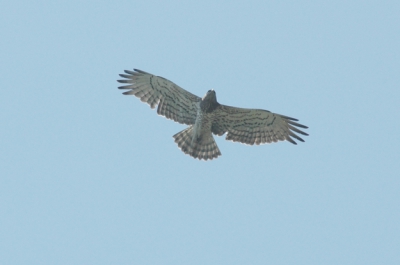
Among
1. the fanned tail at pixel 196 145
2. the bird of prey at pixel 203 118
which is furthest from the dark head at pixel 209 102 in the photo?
the fanned tail at pixel 196 145

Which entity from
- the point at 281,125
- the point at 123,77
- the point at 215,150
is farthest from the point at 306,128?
the point at 123,77

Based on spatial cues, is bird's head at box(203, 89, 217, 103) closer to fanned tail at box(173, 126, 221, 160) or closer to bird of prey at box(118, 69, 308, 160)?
bird of prey at box(118, 69, 308, 160)

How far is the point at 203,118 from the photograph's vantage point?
92.0 ft

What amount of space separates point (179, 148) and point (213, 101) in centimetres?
186

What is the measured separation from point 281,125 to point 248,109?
3.52 feet

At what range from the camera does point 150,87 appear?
2806 cm

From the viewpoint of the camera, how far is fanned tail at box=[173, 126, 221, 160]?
28734mm

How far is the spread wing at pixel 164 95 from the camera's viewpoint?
2789 cm

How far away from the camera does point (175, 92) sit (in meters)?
28.0

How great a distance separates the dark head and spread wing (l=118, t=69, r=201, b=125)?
273 mm

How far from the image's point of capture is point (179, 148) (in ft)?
94.2

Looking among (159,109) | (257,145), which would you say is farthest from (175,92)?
(257,145)

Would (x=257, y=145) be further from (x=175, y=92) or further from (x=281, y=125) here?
(x=175, y=92)

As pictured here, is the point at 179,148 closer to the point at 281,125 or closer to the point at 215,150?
the point at 215,150
